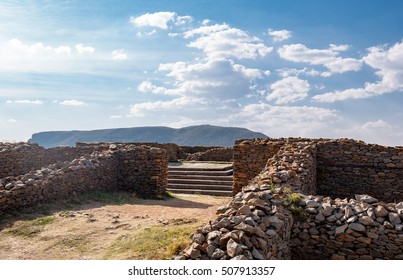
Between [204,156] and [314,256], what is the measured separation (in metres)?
21.6

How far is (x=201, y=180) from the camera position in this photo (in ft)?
60.6

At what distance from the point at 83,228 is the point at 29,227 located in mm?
1461

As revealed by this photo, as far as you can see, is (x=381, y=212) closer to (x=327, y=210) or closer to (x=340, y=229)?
(x=340, y=229)

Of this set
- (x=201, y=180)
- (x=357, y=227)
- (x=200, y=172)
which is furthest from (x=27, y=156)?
(x=357, y=227)

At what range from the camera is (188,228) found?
827 centimetres

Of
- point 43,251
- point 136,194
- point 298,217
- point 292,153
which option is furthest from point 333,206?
point 136,194

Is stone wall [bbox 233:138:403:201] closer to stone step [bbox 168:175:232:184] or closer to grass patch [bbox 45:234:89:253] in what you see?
stone step [bbox 168:175:232:184]

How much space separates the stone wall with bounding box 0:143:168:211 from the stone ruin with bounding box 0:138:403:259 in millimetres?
34

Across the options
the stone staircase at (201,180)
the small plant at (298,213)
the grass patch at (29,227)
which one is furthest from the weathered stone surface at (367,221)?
the stone staircase at (201,180)

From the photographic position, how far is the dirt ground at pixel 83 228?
738 cm

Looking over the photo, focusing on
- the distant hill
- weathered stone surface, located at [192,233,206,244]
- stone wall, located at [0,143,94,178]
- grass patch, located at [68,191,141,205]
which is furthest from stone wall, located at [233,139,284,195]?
the distant hill

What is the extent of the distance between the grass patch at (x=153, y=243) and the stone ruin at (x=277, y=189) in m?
1.20

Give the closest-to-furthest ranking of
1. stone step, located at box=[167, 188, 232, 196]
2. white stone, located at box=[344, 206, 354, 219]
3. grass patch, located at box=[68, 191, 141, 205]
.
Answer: white stone, located at box=[344, 206, 354, 219] < grass patch, located at box=[68, 191, 141, 205] < stone step, located at box=[167, 188, 232, 196]

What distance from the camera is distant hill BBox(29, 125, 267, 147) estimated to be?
112812 millimetres
